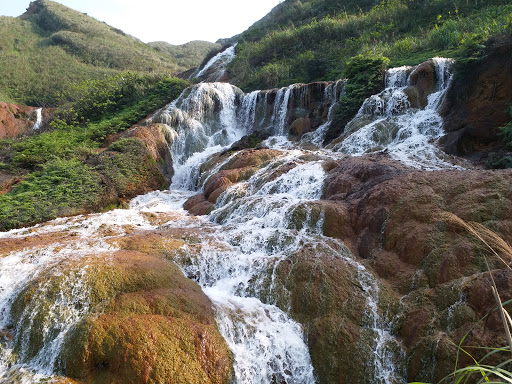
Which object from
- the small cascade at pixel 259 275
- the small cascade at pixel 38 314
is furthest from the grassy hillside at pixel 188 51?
the small cascade at pixel 38 314

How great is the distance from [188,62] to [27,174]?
158 ft

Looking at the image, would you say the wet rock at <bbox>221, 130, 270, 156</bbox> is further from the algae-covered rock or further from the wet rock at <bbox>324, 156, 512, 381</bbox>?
the algae-covered rock

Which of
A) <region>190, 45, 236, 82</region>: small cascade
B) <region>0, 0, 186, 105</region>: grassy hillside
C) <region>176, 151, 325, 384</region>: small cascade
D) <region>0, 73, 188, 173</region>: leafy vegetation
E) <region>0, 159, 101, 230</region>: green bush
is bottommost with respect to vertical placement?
<region>176, 151, 325, 384</region>: small cascade

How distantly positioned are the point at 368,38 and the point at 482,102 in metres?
14.5

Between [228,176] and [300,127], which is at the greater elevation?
[300,127]

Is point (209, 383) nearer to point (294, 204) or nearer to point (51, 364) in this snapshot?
point (51, 364)

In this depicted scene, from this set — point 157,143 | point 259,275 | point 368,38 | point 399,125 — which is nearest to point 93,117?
point 157,143

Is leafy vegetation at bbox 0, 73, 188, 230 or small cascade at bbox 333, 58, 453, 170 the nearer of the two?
leafy vegetation at bbox 0, 73, 188, 230

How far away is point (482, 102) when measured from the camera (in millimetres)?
10289

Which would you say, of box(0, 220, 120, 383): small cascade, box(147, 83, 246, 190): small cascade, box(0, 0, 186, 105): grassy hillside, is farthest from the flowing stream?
box(0, 0, 186, 105): grassy hillside

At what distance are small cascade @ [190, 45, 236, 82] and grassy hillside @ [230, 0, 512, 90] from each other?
142cm

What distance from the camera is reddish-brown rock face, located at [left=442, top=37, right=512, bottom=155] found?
9.70 metres

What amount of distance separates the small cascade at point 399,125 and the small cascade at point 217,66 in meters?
18.0

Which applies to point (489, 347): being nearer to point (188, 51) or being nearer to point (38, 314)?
point (38, 314)
